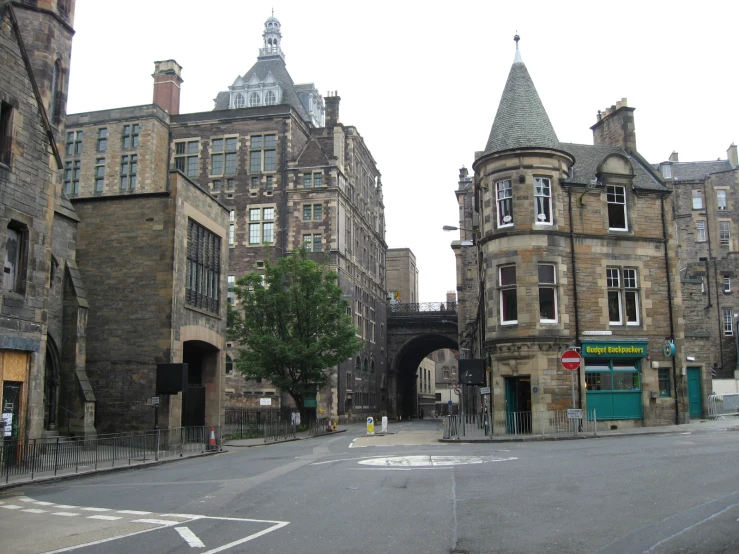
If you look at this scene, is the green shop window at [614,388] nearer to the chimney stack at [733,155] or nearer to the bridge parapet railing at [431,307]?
the bridge parapet railing at [431,307]

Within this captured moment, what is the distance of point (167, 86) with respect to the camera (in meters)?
57.8

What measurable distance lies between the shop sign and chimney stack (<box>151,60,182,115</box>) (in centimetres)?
4071

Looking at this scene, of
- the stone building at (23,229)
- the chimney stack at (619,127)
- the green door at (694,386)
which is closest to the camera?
the stone building at (23,229)

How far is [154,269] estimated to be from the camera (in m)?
29.4

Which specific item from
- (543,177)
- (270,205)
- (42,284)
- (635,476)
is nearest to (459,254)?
(270,205)

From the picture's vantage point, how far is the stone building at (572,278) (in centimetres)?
2831

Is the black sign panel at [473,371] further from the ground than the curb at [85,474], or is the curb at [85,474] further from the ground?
the black sign panel at [473,371]

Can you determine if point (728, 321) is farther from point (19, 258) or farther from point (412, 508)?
point (412, 508)

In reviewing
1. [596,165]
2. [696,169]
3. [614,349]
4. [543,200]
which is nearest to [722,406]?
[614,349]

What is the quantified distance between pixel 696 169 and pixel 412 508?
71.1 m

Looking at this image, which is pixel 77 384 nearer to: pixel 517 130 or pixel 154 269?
pixel 154 269

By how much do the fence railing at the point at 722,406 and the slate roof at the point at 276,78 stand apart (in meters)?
41.7

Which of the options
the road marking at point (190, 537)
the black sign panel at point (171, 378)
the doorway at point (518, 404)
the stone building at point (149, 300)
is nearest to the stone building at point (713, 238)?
the doorway at point (518, 404)

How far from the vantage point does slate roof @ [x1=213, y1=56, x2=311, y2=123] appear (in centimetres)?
6525
